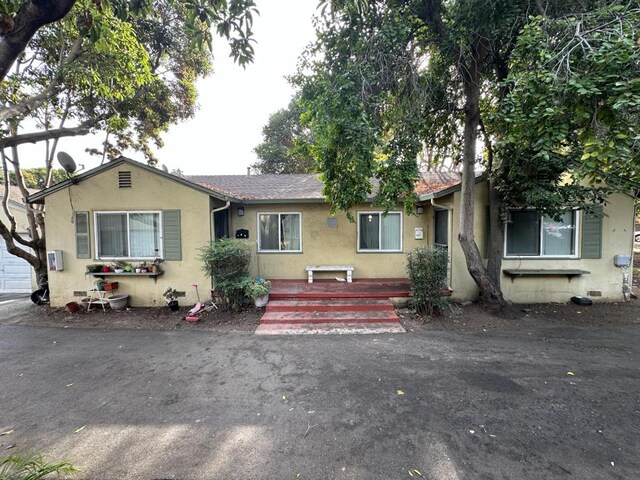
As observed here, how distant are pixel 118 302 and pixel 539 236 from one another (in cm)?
1061

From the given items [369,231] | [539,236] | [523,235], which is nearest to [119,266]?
[369,231]

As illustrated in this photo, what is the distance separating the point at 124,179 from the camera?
22.6 ft

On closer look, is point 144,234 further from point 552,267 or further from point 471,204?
point 552,267

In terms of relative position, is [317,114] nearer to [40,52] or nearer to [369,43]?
[369,43]

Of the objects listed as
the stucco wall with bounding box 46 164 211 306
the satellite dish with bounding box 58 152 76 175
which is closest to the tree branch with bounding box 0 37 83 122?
the satellite dish with bounding box 58 152 76 175

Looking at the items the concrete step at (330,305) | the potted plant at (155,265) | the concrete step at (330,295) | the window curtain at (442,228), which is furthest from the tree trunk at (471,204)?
the potted plant at (155,265)

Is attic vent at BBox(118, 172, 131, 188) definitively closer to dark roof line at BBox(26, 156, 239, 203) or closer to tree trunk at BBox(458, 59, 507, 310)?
dark roof line at BBox(26, 156, 239, 203)

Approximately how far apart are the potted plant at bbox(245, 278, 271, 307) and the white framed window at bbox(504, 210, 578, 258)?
239 inches

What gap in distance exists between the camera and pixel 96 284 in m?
6.75

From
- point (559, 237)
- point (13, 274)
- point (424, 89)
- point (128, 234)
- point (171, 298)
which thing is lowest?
point (171, 298)

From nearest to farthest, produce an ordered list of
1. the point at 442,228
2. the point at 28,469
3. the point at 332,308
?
the point at 28,469 < the point at 332,308 < the point at 442,228

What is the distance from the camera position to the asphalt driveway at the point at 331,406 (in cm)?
233

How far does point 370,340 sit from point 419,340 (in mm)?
871

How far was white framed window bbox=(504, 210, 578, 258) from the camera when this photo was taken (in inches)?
272
